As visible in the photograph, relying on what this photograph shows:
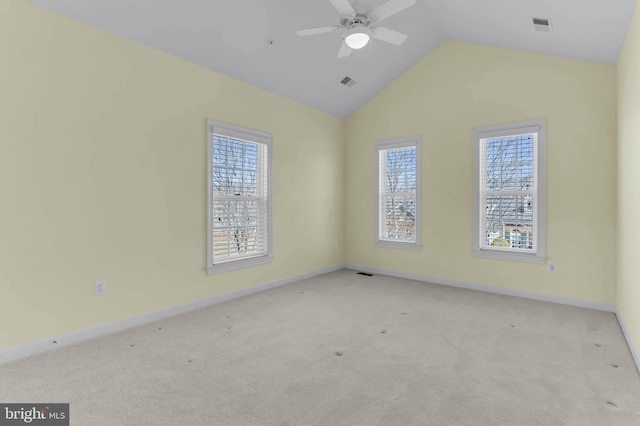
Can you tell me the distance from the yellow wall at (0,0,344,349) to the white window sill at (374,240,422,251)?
93.0 inches

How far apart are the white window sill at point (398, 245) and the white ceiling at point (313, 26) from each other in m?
2.53

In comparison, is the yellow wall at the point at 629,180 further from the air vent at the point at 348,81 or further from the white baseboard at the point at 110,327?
the white baseboard at the point at 110,327

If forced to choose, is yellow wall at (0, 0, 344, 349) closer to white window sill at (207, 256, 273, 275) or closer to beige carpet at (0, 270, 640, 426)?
white window sill at (207, 256, 273, 275)

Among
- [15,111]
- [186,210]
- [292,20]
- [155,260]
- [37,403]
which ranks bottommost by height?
[37,403]

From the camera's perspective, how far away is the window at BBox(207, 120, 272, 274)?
12.8 feet

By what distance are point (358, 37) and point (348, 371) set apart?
2686 millimetres

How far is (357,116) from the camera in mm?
5762

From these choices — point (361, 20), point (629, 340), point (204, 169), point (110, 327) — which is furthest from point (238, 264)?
point (629, 340)

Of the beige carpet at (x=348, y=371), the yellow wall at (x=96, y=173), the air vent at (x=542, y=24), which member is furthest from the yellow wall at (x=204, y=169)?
the air vent at (x=542, y=24)

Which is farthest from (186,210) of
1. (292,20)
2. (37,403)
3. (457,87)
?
(457,87)

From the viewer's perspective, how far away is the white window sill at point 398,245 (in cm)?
513

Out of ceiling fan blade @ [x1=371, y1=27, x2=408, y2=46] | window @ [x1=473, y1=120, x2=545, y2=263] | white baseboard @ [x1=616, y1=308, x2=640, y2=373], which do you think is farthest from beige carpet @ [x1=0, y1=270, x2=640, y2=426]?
ceiling fan blade @ [x1=371, y1=27, x2=408, y2=46]

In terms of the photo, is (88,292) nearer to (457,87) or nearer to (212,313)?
(212,313)

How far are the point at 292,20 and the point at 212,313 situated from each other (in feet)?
10.6
